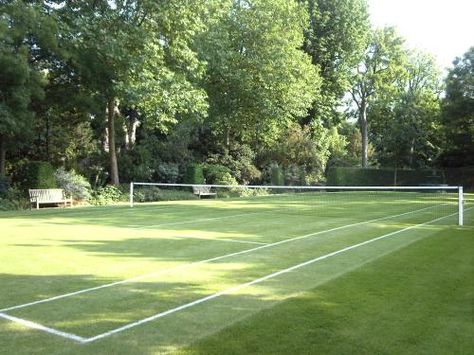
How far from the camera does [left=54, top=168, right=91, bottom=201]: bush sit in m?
27.4

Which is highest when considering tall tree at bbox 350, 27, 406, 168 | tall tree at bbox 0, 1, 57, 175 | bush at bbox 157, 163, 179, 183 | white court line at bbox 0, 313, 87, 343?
tall tree at bbox 350, 27, 406, 168

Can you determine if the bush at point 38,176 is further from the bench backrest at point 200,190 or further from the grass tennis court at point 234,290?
the grass tennis court at point 234,290

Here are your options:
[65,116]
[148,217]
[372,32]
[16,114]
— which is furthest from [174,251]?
[372,32]

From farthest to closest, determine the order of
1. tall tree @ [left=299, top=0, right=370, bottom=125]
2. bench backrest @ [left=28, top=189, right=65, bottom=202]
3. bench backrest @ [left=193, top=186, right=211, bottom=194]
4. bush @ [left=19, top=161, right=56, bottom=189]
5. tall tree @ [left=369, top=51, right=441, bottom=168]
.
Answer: tall tree @ [left=369, top=51, right=441, bottom=168]
tall tree @ [left=299, top=0, right=370, bottom=125]
bench backrest @ [left=193, top=186, right=211, bottom=194]
bush @ [left=19, top=161, right=56, bottom=189]
bench backrest @ [left=28, top=189, right=65, bottom=202]

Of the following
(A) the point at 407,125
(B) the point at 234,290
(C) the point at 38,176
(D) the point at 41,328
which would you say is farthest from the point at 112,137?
(A) the point at 407,125

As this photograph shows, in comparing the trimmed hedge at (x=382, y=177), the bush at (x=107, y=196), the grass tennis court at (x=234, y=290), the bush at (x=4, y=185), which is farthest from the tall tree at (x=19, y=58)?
the trimmed hedge at (x=382, y=177)

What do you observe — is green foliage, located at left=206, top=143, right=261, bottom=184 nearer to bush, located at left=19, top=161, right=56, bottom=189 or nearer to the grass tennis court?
bush, located at left=19, top=161, right=56, bottom=189

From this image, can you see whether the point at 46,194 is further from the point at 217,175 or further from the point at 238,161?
the point at 238,161

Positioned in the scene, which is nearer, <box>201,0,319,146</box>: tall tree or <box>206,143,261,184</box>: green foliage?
<box>201,0,319,146</box>: tall tree

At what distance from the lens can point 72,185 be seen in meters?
27.6

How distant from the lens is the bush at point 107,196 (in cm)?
2800

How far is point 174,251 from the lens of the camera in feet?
37.9

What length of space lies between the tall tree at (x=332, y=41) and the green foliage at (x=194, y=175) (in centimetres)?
1988

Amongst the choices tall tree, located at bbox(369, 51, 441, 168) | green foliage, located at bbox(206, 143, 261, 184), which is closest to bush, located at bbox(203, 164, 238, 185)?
green foliage, located at bbox(206, 143, 261, 184)
